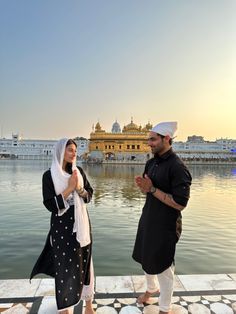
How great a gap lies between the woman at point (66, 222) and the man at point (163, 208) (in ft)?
1.81

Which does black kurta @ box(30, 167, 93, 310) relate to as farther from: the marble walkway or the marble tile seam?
the marble tile seam

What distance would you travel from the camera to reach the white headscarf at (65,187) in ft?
8.51

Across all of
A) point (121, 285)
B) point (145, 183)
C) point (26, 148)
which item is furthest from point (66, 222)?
point (26, 148)

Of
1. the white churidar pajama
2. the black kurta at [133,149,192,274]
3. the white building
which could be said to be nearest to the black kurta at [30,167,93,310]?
the black kurta at [133,149,192,274]

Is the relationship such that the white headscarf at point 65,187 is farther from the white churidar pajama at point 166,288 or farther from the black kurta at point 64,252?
the white churidar pajama at point 166,288

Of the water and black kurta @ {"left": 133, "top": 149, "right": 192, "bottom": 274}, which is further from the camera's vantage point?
the water

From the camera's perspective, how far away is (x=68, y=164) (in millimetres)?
2709

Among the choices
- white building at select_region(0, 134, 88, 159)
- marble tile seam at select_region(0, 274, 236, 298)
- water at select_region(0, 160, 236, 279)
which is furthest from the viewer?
white building at select_region(0, 134, 88, 159)

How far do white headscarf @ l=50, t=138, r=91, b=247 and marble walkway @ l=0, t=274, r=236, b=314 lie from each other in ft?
2.72

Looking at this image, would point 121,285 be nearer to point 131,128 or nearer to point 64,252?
point 64,252

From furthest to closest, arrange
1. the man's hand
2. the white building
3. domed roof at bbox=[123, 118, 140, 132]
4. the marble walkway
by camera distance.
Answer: the white building
domed roof at bbox=[123, 118, 140, 132]
the marble walkway
the man's hand

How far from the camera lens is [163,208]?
9.03 feet

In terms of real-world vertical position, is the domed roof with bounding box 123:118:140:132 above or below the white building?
above

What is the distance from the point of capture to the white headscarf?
8.51ft
